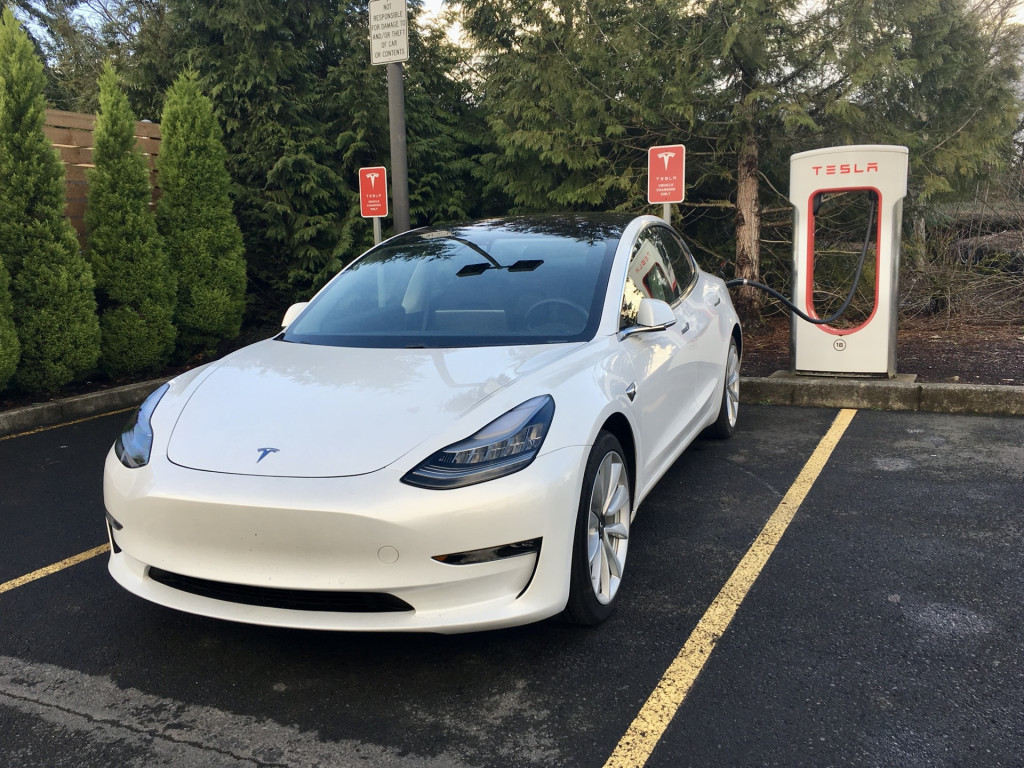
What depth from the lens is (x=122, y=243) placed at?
8.05 metres

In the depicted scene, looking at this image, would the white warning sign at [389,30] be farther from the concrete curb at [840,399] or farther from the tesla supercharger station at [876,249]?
the concrete curb at [840,399]

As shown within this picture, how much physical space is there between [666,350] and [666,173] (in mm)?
4397

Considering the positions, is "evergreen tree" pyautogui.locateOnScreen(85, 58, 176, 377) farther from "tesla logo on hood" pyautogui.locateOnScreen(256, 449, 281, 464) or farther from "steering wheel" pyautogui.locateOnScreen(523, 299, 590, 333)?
"tesla logo on hood" pyautogui.locateOnScreen(256, 449, 281, 464)

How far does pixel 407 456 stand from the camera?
265cm

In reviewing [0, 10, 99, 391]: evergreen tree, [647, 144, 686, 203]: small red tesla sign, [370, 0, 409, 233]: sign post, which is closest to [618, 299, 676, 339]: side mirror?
[647, 144, 686, 203]: small red tesla sign

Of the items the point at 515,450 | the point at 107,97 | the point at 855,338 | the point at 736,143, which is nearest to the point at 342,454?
the point at 515,450

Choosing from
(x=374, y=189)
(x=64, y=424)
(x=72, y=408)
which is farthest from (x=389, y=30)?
(x=64, y=424)

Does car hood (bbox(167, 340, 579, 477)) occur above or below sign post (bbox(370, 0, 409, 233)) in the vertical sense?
below

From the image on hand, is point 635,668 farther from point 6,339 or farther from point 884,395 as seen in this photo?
point 6,339

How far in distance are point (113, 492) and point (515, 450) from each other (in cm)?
140

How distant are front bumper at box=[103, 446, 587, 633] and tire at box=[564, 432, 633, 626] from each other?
5.1 inches

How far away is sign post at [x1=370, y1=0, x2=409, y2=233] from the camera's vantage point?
8.10 metres

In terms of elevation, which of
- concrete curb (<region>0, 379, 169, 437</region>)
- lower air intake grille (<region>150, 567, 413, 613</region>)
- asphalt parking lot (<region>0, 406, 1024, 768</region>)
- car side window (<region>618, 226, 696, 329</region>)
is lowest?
asphalt parking lot (<region>0, 406, 1024, 768</region>)

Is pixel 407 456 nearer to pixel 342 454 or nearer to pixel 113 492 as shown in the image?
pixel 342 454
